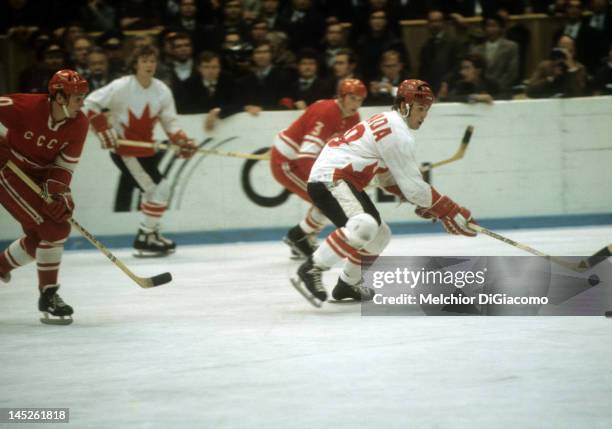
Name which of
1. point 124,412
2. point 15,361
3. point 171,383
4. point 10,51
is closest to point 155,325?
point 15,361

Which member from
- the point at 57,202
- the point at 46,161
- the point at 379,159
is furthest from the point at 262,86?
the point at 57,202

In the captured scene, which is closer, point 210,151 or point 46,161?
point 46,161

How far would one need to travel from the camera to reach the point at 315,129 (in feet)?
22.2

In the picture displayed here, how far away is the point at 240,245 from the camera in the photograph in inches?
305

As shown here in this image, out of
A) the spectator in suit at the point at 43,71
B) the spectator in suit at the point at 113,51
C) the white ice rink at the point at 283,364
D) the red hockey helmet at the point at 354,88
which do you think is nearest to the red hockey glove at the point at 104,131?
the spectator in suit at the point at 43,71

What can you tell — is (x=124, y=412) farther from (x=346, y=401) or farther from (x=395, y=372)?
(x=395, y=372)

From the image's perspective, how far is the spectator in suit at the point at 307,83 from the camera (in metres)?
7.96

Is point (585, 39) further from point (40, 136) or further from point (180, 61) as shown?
point (40, 136)

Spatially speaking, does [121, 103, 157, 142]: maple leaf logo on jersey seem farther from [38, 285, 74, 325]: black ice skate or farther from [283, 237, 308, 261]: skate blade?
[38, 285, 74, 325]: black ice skate

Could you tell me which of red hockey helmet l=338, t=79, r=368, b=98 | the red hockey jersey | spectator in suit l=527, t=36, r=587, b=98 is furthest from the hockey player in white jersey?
spectator in suit l=527, t=36, r=587, b=98

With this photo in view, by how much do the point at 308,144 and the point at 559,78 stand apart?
2569mm

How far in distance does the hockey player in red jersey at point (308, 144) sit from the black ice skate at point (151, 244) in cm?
90

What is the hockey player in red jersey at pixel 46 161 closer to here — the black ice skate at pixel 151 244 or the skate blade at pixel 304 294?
the skate blade at pixel 304 294

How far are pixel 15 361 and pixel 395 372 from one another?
153 cm
